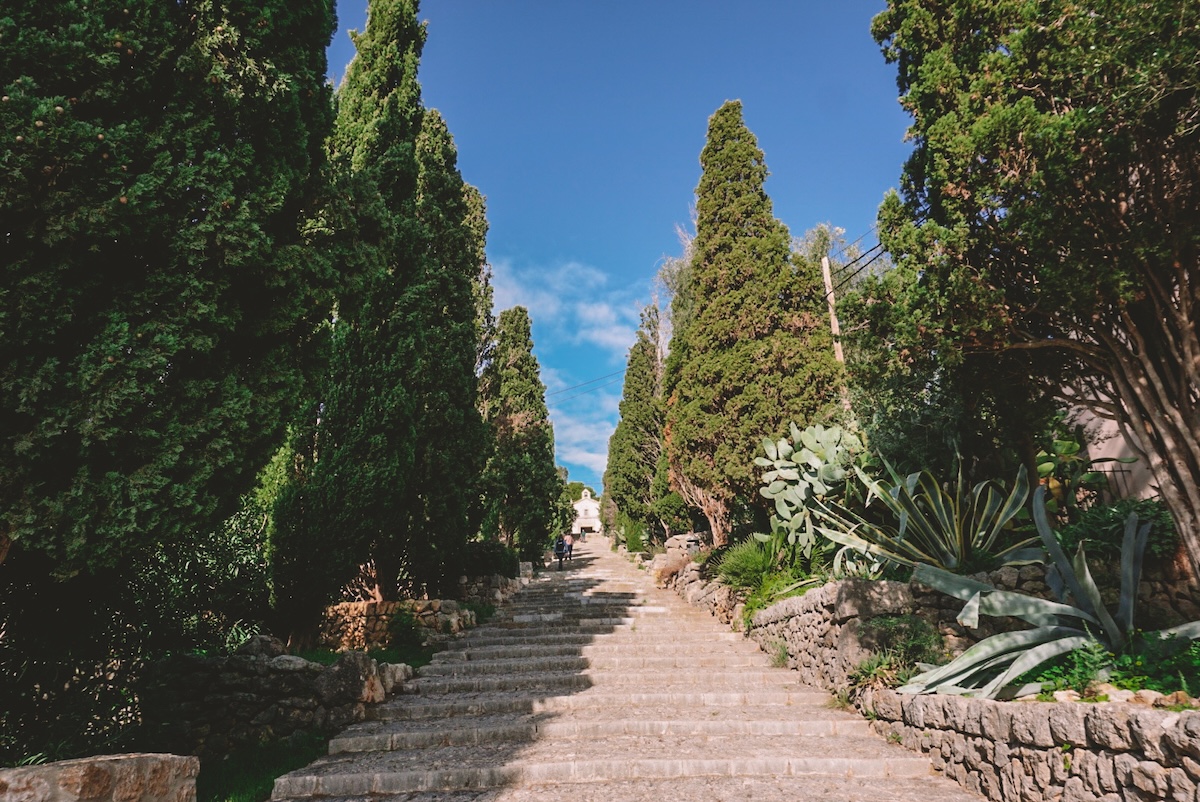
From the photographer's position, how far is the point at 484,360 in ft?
54.4

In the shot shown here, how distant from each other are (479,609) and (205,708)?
5689 millimetres

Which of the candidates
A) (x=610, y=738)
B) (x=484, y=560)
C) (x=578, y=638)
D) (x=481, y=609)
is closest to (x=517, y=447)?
(x=484, y=560)

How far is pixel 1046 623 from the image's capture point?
15.1 ft

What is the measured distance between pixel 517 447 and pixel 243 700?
40.0 ft

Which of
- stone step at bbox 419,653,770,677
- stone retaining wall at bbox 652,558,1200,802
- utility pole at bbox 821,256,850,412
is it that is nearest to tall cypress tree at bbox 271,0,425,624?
stone step at bbox 419,653,770,677

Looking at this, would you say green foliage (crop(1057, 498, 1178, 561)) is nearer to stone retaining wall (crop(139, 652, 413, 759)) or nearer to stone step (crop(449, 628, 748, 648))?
stone step (crop(449, 628, 748, 648))

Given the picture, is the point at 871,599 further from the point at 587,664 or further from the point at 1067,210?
the point at 1067,210

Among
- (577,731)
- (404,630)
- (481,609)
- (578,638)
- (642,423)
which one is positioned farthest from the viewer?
(642,423)

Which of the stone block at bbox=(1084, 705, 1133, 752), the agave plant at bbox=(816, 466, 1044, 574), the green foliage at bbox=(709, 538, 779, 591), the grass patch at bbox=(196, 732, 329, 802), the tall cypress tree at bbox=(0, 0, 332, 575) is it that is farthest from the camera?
the green foliage at bbox=(709, 538, 779, 591)

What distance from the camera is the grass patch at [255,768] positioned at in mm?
4449

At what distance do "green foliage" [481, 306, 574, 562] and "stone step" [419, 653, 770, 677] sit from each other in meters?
7.36

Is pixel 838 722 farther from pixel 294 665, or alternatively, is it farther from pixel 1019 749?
pixel 294 665

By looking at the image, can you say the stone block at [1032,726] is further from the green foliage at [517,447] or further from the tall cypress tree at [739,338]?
the green foliage at [517,447]

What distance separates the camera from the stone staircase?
14.7 ft
